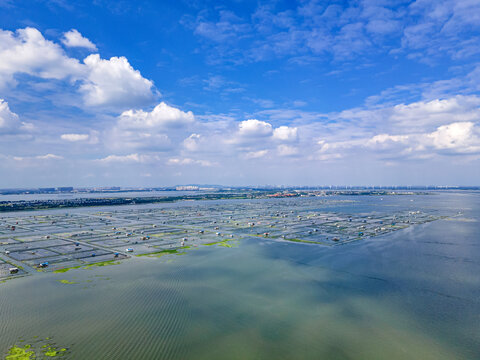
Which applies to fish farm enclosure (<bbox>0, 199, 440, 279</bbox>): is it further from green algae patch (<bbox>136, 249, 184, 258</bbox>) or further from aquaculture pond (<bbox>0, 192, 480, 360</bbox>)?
aquaculture pond (<bbox>0, 192, 480, 360</bbox>)

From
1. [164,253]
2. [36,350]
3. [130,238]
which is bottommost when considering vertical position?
[36,350]

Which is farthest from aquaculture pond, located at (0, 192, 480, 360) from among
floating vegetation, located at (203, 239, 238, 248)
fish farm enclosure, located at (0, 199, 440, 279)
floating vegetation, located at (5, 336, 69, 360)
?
floating vegetation, located at (203, 239, 238, 248)

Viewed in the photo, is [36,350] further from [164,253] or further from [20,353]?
[164,253]

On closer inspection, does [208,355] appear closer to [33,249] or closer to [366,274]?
[366,274]

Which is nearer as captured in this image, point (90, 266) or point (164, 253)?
point (90, 266)

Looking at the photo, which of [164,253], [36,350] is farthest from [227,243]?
[36,350]

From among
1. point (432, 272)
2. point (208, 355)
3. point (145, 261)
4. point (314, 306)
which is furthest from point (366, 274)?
point (145, 261)

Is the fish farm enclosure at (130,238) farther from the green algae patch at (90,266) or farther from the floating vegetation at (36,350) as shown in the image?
the floating vegetation at (36,350)

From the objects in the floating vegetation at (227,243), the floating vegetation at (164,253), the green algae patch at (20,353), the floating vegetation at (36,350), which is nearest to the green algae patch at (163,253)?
the floating vegetation at (164,253)
